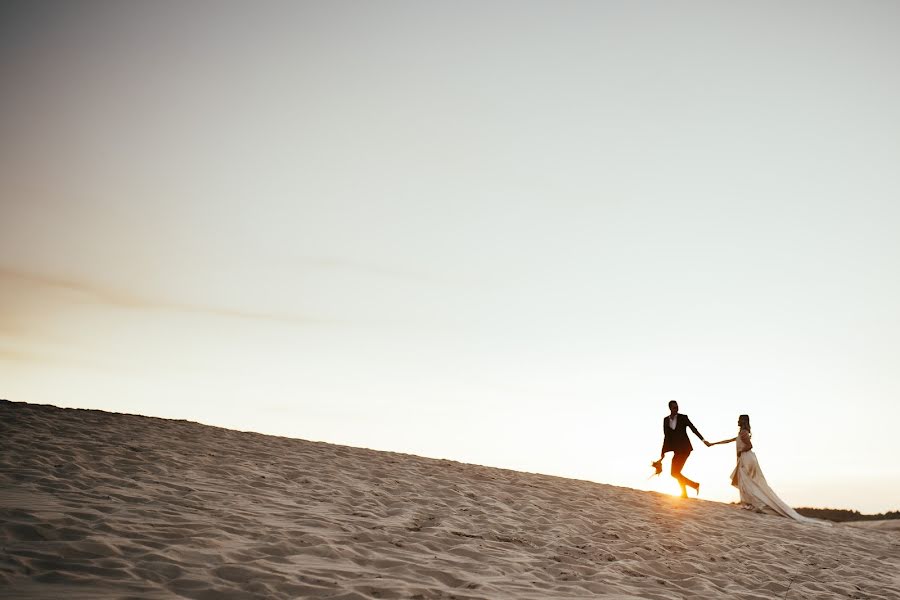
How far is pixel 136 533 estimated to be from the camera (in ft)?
18.2

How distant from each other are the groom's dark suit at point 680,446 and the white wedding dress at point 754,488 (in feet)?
4.27

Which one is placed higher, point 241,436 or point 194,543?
point 241,436

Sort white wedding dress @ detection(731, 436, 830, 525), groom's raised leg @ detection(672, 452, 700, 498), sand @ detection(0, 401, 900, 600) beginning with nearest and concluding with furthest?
sand @ detection(0, 401, 900, 600) → white wedding dress @ detection(731, 436, 830, 525) → groom's raised leg @ detection(672, 452, 700, 498)

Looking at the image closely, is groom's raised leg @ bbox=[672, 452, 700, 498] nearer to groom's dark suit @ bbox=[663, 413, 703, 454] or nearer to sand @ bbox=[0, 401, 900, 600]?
groom's dark suit @ bbox=[663, 413, 703, 454]

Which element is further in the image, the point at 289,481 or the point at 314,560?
the point at 289,481

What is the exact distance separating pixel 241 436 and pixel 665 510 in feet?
25.9

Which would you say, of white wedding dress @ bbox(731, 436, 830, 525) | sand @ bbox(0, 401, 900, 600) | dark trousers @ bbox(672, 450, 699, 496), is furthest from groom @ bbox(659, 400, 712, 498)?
white wedding dress @ bbox(731, 436, 830, 525)

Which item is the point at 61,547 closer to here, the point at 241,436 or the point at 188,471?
the point at 188,471

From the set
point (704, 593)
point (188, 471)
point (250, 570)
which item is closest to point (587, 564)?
point (704, 593)

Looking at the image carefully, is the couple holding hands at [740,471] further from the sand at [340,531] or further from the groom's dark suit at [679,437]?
the sand at [340,531]

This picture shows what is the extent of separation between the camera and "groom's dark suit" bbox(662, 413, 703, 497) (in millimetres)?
13227

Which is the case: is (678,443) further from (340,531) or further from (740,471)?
(340,531)

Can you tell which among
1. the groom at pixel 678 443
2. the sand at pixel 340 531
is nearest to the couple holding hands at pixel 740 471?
the groom at pixel 678 443

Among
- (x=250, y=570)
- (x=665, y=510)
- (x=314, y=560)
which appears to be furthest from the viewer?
(x=665, y=510)
